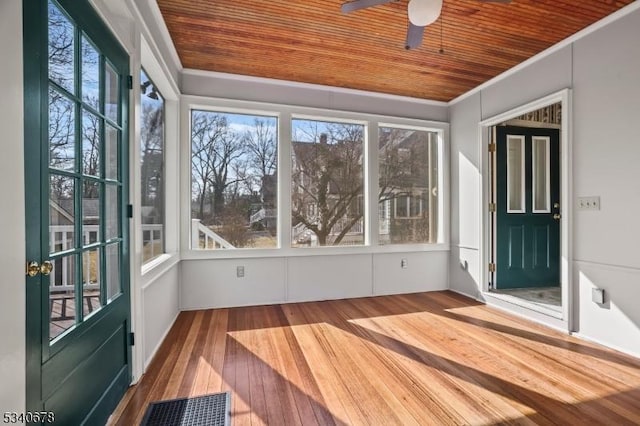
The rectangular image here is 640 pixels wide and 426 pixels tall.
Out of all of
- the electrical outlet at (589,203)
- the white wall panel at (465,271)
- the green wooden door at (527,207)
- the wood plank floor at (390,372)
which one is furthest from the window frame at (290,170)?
the electrical outlet at (589,203)

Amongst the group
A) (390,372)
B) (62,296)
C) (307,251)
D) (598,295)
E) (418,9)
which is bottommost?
(390,372)

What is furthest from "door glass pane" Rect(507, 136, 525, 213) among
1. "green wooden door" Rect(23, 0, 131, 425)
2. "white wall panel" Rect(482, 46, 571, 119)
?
"green wooden door" Rect(23, 0, 131, 425)

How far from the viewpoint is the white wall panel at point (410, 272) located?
13.7ft

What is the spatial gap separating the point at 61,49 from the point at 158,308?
206 centimetres

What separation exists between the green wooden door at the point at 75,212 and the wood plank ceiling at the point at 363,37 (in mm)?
1056

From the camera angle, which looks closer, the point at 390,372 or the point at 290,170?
the point at 390,372

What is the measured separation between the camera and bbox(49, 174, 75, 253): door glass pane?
4.23 feet

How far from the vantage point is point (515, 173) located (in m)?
4.12

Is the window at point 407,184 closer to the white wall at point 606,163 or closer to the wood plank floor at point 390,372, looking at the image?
the wood plank floor at point 390,372

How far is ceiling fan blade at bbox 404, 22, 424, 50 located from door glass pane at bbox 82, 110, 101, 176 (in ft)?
6.66

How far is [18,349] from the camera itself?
1037 millimetres

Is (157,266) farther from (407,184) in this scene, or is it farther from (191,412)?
(407,184)

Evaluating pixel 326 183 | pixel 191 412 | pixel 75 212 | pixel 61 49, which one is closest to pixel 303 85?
pixel 326 183

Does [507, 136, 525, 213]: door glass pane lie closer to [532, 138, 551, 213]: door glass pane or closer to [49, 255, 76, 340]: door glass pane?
[532, 138, 551, 213]: door glass pane
